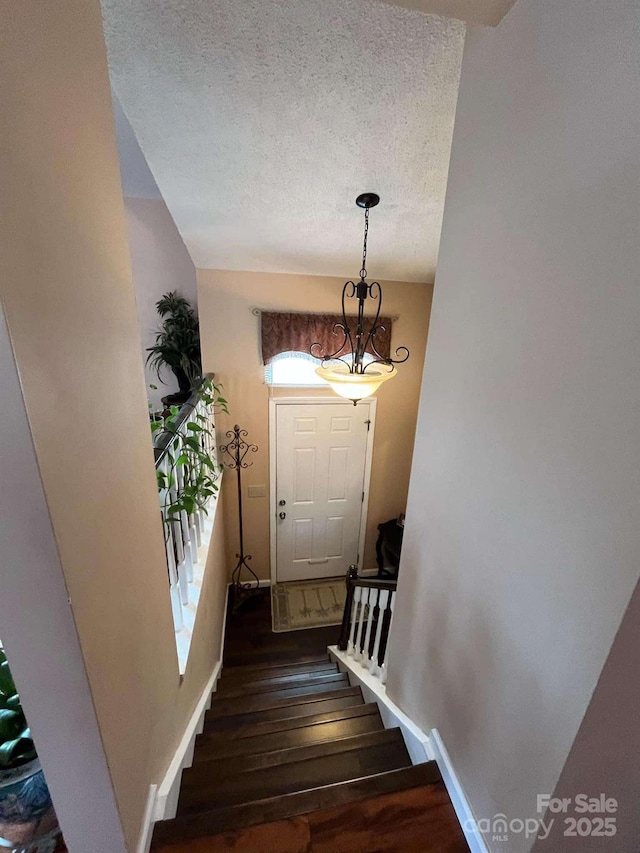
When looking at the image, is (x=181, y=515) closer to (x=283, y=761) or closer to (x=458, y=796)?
(x=283, y=761)

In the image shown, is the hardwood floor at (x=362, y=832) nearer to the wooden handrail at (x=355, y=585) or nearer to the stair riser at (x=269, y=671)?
the wooden handrail at (x=355, y=585)

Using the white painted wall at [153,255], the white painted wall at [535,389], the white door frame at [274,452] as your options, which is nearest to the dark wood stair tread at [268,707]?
the white painted wall at [535,389]

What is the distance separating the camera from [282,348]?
306 cm

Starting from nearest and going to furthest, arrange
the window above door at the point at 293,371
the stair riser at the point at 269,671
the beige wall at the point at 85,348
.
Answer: the beige wall at the point at 85,348 → the stair riser at the point at 269,671 → the window above door at the point at 293,371

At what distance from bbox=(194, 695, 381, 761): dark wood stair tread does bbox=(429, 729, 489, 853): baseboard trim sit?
0.74m

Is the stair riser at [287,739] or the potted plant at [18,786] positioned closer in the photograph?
the potted plant at [18,786]

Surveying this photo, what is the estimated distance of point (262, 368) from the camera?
317 centimetres

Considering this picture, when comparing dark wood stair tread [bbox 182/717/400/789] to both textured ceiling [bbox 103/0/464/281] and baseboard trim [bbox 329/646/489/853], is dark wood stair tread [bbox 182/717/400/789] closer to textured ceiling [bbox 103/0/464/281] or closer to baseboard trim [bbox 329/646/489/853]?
baseboard trim [bbox 329/646/489/853]

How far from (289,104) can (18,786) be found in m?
2.25

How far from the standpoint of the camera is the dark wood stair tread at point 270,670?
2.62 meters

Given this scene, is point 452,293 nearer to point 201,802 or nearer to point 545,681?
point 545,681

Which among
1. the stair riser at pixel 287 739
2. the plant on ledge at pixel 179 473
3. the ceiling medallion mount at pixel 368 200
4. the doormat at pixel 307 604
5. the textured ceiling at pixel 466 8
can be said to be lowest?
the doormat at pixel 307 604

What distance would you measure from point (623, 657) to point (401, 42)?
69.6 inches

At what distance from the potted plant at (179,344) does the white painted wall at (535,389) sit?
2.66 metres
